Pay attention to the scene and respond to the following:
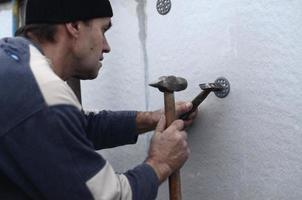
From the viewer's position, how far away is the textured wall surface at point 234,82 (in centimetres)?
177

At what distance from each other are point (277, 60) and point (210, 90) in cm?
32

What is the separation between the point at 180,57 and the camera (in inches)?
85.4

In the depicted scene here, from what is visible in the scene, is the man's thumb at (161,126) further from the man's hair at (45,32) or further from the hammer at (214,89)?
the man's hair at (45,32)

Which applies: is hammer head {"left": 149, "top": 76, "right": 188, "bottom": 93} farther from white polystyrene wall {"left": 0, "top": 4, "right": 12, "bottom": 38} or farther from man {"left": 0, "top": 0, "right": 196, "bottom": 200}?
white polystyrene wall {"left": 0, "top": 4, "right": 12, "bottom": 38}

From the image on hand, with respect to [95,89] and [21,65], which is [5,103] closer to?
[21,65]

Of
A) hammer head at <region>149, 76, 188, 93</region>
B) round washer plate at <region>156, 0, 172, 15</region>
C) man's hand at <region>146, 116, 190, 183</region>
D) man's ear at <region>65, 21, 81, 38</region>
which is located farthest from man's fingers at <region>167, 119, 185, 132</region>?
round washer plate at <region>156, 0, 172, 15</region>

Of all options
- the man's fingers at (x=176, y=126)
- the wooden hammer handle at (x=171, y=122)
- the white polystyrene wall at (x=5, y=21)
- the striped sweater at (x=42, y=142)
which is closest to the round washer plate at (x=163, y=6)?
the wooden hammer handle at (x=171, y=122)

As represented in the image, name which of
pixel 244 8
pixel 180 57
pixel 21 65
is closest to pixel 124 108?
pixel 180 57

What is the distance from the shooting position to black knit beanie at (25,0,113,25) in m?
1.74

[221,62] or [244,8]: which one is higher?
[244,8]

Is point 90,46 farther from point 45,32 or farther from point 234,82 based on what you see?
point 234,82

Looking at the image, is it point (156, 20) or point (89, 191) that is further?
point (156, 20)

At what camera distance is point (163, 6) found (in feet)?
7.35

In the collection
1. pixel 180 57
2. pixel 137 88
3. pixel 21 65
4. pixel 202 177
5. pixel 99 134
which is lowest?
pixel 202 177
